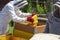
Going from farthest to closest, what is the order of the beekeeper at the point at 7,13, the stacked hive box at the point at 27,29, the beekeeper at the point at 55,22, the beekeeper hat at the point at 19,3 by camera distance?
the beekeeper hat at the point at 19,3
the beekeeper at the point at 7,13
the stacked hive box at the point at 27,29
the beekeeper at the point at 55,22

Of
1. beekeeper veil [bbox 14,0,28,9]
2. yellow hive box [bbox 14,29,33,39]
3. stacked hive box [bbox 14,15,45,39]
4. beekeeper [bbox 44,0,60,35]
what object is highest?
beekeeper veil [bbox 14,0,28,9]

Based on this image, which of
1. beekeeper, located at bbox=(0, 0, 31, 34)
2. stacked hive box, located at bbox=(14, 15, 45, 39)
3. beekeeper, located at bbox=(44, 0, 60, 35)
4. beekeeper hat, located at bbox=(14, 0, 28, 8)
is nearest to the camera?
beekeeper, located at bbox=(44, 0, 60, 35)

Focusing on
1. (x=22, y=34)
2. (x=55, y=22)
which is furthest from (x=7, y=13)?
(x=55, y=22)

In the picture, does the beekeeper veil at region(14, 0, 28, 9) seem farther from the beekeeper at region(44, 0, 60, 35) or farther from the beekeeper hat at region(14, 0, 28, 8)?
the beekeeper at region(44, 0, 60, 35)

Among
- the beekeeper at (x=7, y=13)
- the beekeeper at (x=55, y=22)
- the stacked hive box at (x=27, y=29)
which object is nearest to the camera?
the beekeeper at (x=55, y=22)

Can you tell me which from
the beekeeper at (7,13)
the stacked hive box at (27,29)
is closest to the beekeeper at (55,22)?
the stacked hive box at (27,29)

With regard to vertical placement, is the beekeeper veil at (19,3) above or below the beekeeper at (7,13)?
above

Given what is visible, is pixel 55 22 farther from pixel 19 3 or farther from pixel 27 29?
pixel 19 3

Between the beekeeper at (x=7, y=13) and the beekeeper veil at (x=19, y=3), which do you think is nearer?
the beekeeper at (x=7, y=13)

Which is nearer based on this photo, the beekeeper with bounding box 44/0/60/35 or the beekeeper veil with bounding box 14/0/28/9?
the beekeeper with bounding box 44/0/60/35

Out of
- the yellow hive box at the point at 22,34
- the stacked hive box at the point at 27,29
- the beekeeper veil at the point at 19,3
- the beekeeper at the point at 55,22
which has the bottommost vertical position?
the yellow hive box at the point at 22,34

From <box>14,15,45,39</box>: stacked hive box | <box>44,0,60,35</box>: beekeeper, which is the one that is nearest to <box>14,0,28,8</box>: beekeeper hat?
<box>14,15,45,39</box>: stacked hive box

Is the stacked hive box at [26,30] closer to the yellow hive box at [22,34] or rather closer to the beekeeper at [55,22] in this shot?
the yellow hive box at [22,34]

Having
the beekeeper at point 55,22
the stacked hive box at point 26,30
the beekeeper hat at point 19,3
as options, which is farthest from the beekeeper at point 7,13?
the beekeeper at point 55,22
